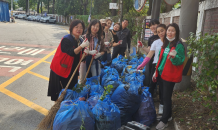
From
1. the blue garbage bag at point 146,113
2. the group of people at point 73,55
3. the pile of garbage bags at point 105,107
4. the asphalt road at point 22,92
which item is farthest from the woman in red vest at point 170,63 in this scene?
the asphalt road at point 22,92

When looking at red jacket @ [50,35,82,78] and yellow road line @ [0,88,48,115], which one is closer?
red jacket @ [50,35,82,78]

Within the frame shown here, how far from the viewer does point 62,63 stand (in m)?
3.52

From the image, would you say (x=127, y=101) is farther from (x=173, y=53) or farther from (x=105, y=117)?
(x=173, y=53)

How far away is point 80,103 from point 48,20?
44.1 metres

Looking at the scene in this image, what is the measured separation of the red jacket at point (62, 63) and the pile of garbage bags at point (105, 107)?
33 cm

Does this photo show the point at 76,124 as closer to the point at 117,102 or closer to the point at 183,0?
the point at 117,102

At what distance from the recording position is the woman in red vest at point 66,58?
348 centimetres

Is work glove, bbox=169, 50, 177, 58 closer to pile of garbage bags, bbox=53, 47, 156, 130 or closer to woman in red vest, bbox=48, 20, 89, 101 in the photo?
pile of garbage bags, bbox=53, 47, 156, 130

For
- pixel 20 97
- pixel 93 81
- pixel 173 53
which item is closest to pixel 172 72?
pixel 173 53

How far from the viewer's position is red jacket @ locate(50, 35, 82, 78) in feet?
11.5

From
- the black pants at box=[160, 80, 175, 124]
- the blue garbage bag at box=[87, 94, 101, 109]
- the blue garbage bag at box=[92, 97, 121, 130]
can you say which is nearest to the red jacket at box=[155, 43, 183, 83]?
the black pants at box=[160, 80, 175, 124]

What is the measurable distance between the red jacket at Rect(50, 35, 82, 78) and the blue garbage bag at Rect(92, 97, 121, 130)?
908mm

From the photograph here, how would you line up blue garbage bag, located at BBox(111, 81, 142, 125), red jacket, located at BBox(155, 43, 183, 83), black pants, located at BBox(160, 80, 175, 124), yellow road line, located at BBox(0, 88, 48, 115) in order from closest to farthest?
red jacket, located at BBox(155, 43, 183, 83), black pants, located at BBox(160, 80, 175, 124), blue garbage bag, located at BBox(111, 81, 142, 125), yellow road line, located at BBox(0, 88, 48, 115)

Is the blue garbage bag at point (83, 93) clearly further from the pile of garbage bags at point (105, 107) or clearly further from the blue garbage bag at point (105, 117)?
the blue garbage bag at point (105, 117)
